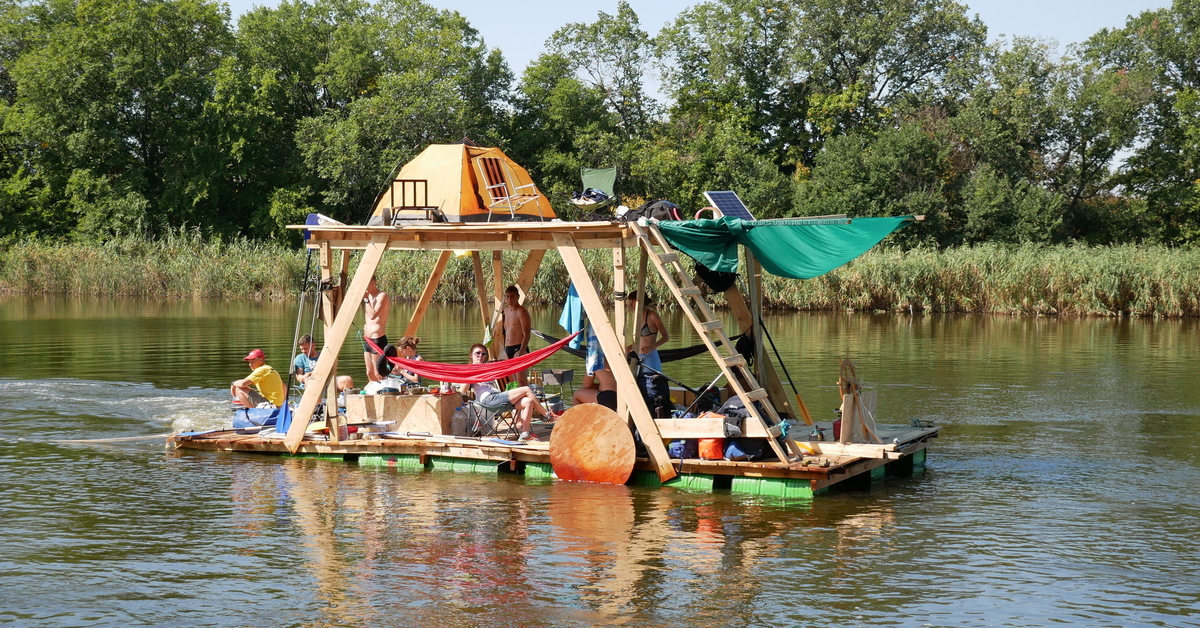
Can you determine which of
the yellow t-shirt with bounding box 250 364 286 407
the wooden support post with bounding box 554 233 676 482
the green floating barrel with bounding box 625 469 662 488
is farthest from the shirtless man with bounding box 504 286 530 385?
the yellow t-shirt with bounding box 250 364 286 407

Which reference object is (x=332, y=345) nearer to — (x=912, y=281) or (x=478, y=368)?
(x=478, y=368)

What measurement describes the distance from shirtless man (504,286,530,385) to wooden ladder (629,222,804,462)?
314 cm

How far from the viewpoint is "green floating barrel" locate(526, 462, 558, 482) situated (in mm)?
14039

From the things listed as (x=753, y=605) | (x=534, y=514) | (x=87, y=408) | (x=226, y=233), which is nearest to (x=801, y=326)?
(x=87, y=408)

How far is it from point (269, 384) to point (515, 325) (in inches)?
146

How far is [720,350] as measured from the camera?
13398mm

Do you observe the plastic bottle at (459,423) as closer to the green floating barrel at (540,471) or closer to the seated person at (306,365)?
the green floating barrel at (540,471)

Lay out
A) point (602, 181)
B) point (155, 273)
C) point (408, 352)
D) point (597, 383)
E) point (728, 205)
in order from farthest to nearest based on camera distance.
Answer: point (155, 273) < point (408, 352) < point (597, 383) < point (602, 181) < point (728, 205)

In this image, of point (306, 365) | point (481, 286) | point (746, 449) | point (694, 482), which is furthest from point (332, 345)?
point (746, 449)

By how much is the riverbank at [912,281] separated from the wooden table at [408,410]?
2569 centimetres

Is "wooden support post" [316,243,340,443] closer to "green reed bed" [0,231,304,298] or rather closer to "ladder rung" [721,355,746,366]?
"ladder rung" [721,355,746,366]

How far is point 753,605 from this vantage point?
967cm

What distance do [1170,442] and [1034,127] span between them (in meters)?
43.5

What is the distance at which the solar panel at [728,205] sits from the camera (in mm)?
13703
